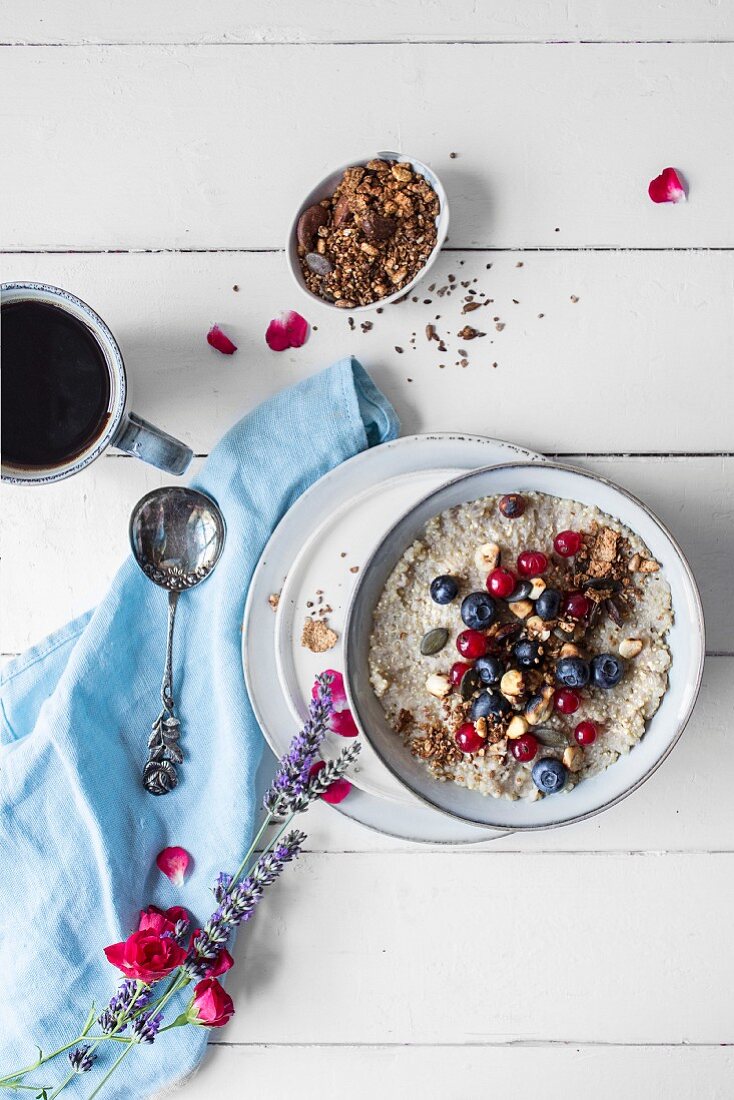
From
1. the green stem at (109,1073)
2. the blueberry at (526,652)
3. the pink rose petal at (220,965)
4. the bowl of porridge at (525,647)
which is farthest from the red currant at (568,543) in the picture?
the green stem at (109,1073)

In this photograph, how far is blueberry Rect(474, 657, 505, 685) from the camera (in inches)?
39.6

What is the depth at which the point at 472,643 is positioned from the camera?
1.00m

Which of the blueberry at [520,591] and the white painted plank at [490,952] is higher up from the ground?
the blueberry at [520,591]

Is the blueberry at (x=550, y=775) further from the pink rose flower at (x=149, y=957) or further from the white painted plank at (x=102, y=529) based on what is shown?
the pink rose flower at (x=149, y=957)

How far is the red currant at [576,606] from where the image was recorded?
1.01 metres

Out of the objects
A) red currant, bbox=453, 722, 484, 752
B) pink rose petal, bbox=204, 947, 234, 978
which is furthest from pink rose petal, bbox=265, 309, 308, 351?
pink rose petal, bbox=204, 947, 234, 978

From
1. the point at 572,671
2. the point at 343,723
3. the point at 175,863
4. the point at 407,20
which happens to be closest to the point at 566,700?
the point at 572,671

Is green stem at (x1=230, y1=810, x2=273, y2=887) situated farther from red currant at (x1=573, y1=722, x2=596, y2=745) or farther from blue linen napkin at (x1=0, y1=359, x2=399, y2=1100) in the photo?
red currant at (x1=573, y1=722, x2=596, y2=745)

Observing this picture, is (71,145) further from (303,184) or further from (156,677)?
(156,677)

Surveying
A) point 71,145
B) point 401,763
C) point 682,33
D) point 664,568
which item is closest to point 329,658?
point 401,763

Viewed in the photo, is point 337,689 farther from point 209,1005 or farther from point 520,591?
point 209,1005

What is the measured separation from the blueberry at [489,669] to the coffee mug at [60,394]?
0.41 m

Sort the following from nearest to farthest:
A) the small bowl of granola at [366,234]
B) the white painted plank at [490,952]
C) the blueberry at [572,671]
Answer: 1. the blueberry at [572,671]
2. the small bowl of granola at [366,234]
3. the white painted plank at [490,952]

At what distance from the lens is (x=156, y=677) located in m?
1.16
